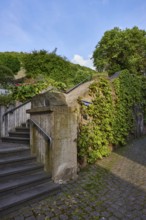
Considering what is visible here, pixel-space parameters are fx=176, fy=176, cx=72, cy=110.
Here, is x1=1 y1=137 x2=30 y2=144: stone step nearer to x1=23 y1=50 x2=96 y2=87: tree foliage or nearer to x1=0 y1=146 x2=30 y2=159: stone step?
x1=0 y1=146 x2=30 y2=159: stone step

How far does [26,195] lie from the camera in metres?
3.08

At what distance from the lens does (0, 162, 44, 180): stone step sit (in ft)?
11.0

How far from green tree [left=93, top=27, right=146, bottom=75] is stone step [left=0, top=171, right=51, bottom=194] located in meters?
15.3

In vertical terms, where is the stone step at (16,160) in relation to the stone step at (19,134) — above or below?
below

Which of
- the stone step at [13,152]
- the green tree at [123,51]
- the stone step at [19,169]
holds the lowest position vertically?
the stone step at [19,169]

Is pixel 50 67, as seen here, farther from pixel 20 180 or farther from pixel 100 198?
pixel 100 198

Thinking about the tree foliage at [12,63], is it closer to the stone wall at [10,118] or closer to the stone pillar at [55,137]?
the stone wall at [10,118]

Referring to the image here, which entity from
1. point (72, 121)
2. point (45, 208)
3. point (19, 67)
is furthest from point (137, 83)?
point (19, 67)

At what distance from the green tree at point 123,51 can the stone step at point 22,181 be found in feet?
50.2

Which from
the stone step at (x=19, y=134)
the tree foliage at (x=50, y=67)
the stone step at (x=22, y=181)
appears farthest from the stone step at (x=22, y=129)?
the tree foliage at (x=50, y=67)

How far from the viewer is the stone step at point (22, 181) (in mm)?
3084

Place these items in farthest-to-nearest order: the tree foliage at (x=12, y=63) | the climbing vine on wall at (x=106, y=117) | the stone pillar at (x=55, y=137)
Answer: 1. the tree foliage at (x=12, y=63)
2. the climbing vine on wall at (x=106, y=117)
3. the stone pillar at (x=55, y=137)

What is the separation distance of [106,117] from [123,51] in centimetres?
1379

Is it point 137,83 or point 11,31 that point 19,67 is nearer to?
point 11,31
